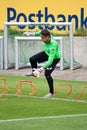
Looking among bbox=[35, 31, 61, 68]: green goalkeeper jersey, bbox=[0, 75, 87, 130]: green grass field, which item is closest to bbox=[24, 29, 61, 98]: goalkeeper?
bbox=[35, 31, 61, 68]: green goalkeeper jersey

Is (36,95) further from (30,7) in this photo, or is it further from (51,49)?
(30,7)

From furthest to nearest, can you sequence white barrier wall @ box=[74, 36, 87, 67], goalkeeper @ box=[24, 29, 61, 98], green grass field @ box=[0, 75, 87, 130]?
1. white barrier wall @ box=[74, 36, 87, 67]
2. goalkeeper @ box=[24, 29, 61, 98]
3. green grass field @ box=[0, 75, 87, 130]

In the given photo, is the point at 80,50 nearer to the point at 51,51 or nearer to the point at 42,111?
the point at 51,51

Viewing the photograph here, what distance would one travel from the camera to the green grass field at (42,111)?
40.0 feet

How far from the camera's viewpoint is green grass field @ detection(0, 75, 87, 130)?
40.0 ft

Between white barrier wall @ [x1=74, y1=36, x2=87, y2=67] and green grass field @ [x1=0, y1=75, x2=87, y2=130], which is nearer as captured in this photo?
green grass field @ [x1=0, y1=75, x2=87, y2=130]

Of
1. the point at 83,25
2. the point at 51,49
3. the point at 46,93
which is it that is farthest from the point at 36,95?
the point at 83,25

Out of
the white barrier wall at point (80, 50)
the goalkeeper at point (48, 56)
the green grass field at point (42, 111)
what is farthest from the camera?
the white barrier wall at point (80, 50)

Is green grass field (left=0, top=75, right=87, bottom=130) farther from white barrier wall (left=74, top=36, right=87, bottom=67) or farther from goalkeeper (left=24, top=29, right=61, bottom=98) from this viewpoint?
white barrier wall (left=74, top=36, right=87, bottom=67)

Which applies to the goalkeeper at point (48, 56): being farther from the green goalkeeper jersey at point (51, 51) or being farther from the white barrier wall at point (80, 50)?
the white barrier wall at point (80, 50)

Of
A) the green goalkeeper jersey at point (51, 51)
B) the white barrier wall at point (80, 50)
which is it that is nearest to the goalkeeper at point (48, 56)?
the green goalkeeper jersey at point (51, 51)

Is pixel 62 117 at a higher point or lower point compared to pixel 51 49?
lower

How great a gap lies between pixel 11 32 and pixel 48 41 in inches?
413

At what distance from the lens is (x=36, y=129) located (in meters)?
11.7
